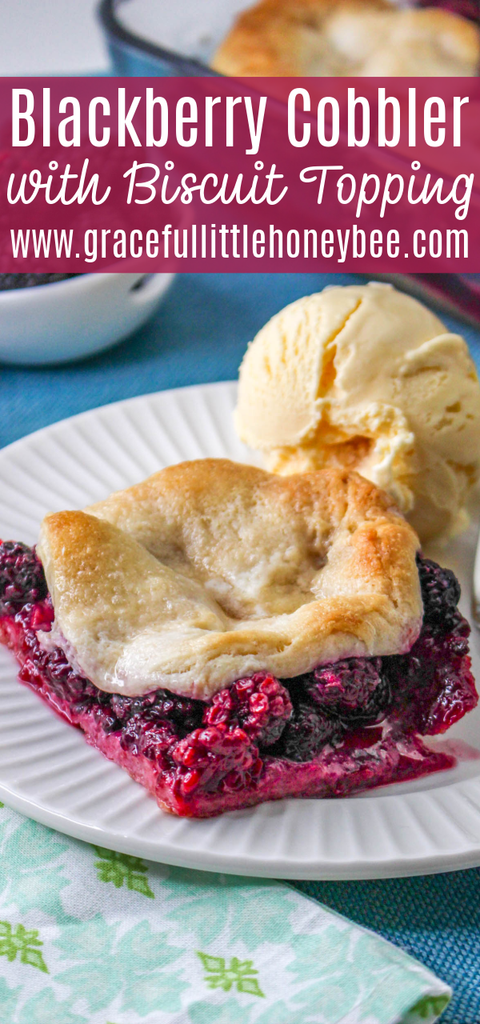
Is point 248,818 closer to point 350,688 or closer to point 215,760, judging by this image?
point 215,760

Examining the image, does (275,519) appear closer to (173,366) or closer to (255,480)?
(255,480)

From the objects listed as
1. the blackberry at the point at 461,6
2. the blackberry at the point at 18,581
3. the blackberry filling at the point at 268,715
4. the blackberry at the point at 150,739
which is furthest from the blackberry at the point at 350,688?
the blackberry at the point at 461,6

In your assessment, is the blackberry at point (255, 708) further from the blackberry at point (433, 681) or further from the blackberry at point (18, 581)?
the blackberry at point (18, 581)

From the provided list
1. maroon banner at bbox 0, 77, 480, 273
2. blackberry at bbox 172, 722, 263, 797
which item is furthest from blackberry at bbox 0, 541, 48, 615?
maroon banner at bbox 0, 77, 480, 273

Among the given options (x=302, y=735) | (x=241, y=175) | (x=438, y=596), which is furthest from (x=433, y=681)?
(x=241, y=175)

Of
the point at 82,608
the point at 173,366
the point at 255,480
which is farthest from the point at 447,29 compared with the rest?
the point at 82,608

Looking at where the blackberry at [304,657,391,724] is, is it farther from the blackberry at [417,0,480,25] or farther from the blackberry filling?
the blackberry at [417,0,480,25]

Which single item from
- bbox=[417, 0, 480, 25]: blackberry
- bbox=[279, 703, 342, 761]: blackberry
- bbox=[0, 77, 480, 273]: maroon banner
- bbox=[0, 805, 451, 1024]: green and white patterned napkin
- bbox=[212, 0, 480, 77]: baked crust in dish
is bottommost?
bbox=[0, 805, 451, 1024]: green and white patterned napkin
